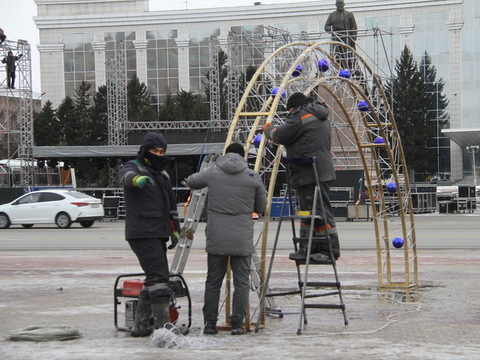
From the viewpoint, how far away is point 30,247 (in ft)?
72.9

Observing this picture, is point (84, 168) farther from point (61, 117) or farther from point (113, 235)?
point (113, 235)

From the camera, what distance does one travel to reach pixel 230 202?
8.96 meters

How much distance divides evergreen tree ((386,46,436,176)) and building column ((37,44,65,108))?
30820 millimetres

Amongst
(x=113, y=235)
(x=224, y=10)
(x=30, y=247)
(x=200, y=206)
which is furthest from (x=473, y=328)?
(x=224, y=10)

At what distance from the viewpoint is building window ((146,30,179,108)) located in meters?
81.1

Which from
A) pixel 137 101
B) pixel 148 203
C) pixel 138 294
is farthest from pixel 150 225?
pixel 137 101

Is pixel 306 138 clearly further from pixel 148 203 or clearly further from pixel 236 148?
pixel 148 203

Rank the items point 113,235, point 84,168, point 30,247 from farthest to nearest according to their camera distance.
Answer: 1. point 84,168
2. point 113,235
3. point 30,247

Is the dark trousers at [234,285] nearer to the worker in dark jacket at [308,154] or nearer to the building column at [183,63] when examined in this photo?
the worker in dark jacket at [308,154]

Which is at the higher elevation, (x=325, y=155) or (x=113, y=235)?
(x=325, y=155)

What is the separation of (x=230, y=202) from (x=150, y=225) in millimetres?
828

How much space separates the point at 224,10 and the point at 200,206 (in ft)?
235

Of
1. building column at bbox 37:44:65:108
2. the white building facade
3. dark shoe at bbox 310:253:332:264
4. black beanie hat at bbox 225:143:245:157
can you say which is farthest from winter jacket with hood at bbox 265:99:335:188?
building column at bbox 37:44:65:108

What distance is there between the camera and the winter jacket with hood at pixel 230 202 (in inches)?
351
